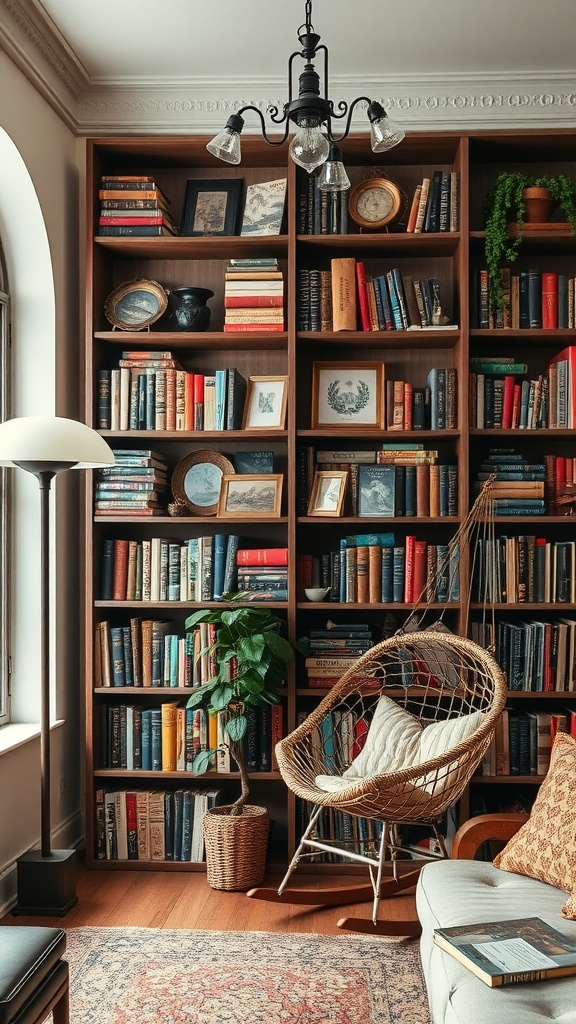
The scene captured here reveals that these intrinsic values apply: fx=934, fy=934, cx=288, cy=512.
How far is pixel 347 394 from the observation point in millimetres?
3988

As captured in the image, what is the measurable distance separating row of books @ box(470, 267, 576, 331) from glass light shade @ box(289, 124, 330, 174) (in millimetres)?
1671

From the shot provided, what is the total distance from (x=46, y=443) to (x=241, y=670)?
3.79 ft

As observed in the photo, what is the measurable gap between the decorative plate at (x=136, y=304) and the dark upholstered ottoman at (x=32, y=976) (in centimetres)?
254

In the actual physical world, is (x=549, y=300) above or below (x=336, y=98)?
below

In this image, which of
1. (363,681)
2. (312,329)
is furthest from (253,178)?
(363,681)

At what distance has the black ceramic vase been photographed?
3924mm

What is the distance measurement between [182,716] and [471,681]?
1193 millimetres

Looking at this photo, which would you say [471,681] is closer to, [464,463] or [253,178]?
[464,463]

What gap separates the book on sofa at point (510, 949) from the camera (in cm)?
193

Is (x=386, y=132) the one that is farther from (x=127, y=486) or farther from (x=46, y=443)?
(x=127, y=486)

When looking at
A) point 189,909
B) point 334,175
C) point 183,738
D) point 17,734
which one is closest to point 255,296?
point 334,175

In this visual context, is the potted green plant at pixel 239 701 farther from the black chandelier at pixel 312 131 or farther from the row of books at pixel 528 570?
the black chandelier at pixel 312 131

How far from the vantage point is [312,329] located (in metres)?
3.86

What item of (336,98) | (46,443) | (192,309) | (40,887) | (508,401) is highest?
(336,98)
